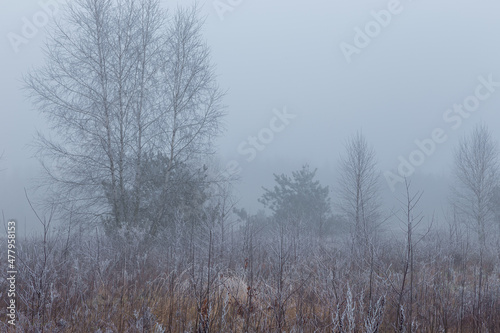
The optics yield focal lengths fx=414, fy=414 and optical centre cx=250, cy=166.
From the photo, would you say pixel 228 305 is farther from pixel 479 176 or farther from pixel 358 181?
pixel 479 176

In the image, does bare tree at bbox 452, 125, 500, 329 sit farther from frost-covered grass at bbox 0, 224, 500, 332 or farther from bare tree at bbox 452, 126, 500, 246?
frost-covered grass at bbox 0, 224, 500, 332

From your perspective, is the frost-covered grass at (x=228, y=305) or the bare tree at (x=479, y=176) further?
the bare tree at (x=479, y=176)

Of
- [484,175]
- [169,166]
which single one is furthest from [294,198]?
[169,166]

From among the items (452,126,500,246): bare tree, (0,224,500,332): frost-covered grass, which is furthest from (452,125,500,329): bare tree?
(0,224,500,332): frost-covered grass

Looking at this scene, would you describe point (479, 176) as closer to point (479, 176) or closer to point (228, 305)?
point (479, 176)

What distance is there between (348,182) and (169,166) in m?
11.0

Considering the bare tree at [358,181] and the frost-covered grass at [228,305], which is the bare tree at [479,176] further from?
the frost-covered grass at [228,305]

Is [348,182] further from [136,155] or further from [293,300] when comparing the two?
[293,300]

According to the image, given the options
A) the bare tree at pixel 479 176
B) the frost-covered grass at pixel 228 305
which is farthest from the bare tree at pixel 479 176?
the frost-covered grass at pixel 228 305

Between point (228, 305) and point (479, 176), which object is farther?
point (479, 176)

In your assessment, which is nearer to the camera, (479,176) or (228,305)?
(228,305)

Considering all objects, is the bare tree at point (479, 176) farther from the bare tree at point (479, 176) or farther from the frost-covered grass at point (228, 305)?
the frost-covered grass at point (228, 305)

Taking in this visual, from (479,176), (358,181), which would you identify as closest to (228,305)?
(358,181)

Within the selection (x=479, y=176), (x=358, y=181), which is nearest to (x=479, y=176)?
(x=479, y=176)
